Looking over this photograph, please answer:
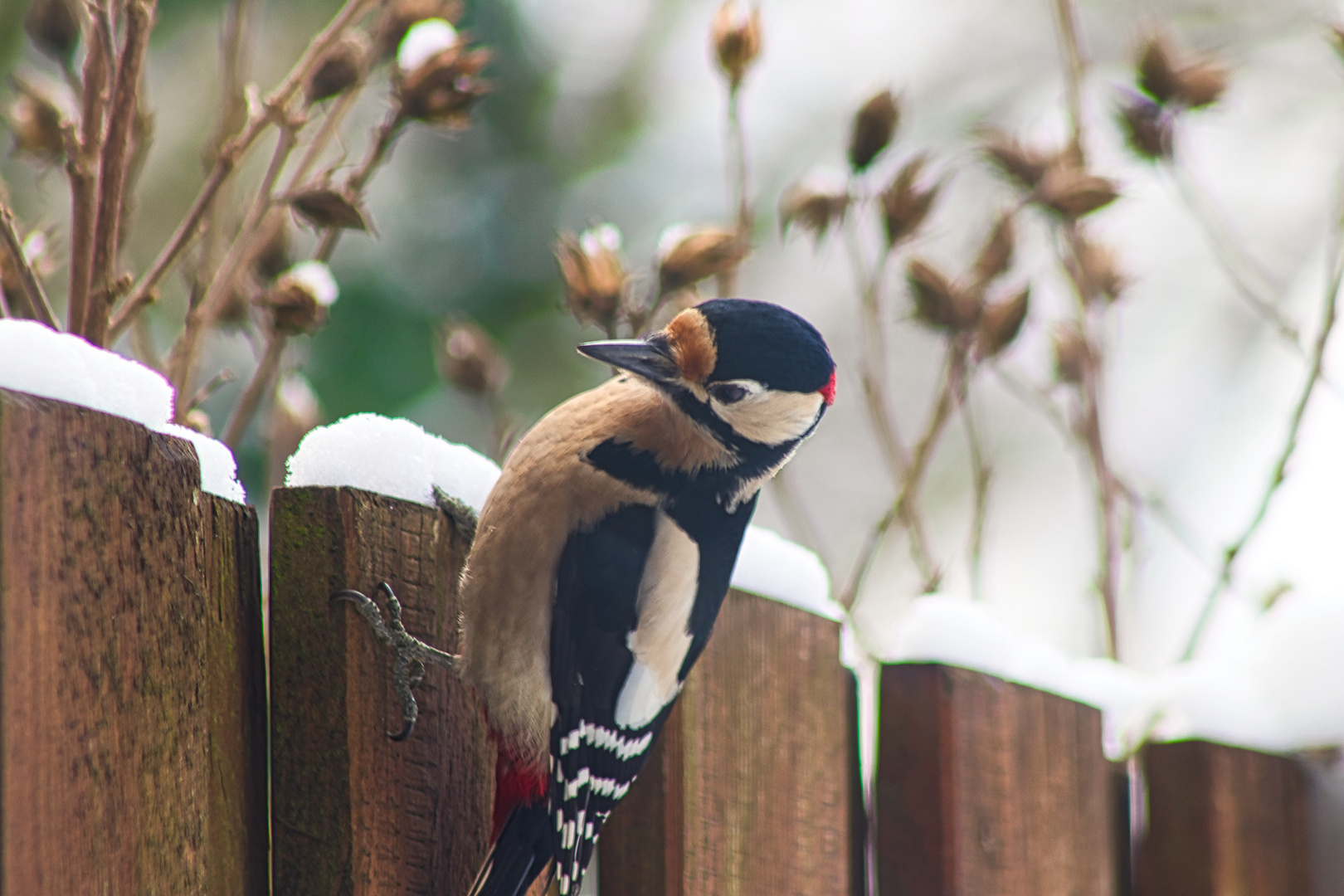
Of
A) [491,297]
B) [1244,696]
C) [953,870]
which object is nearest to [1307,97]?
[491,297]

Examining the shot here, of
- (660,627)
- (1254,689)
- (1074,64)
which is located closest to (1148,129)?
(1074,64)

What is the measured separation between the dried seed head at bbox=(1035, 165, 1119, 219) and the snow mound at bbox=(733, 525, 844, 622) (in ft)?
2.31

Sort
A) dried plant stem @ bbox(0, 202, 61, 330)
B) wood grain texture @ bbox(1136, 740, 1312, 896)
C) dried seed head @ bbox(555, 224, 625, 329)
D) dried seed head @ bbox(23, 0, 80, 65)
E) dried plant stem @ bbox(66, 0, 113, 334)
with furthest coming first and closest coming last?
wood grain texture @ bbox(1136, 740, 1312, 896), dried seed head @ bbox(555, 224, 625, 329), dried seed head @ bbox(23, 0, 80, 65), dried plant stem @ bbox(66, 0, 113, 334), dried plant stem @ bbox(0, 202, 61, 330)

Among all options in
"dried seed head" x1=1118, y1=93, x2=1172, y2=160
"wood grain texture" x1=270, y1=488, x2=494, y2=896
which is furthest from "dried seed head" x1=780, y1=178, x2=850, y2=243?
"wood grain texture" x1=270, y1=488, x2=494, y2=896

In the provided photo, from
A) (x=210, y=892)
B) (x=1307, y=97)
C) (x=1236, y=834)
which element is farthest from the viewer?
(x=1307, y=97)

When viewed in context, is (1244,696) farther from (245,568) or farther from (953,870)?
(245,568)

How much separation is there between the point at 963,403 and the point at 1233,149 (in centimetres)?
490

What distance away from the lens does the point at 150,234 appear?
583cm

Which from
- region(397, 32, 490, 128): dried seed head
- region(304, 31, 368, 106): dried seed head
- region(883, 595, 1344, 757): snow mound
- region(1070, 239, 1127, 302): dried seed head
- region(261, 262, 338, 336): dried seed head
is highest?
region(1070, 239, 1127, 302): dried seed head

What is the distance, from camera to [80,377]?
3.41 ft

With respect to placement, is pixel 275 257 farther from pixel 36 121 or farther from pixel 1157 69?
pixel 1157 69

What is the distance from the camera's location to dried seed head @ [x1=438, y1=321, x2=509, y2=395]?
79.7 inches

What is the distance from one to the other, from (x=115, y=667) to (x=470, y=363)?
40.7 inches

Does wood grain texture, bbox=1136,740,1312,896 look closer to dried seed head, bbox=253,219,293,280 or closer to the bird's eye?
the bird's eye
